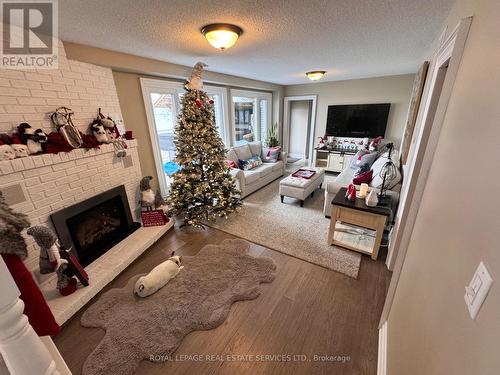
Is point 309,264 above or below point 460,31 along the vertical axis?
below

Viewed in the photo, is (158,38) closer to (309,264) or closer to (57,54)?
(57,54)

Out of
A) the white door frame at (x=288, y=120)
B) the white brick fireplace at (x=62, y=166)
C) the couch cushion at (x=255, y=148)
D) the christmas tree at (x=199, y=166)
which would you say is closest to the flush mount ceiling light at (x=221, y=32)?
the christmas tree at (x=199, y=166)

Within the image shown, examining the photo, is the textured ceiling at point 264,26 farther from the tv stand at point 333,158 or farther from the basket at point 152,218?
the tv stand at point 333,158

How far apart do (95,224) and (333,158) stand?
516 cm

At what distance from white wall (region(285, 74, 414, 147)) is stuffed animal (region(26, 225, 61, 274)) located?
238 inches

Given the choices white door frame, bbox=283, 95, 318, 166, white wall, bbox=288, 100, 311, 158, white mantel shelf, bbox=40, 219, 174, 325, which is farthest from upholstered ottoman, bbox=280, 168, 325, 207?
white wall, bbox=288, 100, 311, 158

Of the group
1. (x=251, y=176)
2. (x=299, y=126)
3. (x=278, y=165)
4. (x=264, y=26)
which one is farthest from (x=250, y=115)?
(x=264, y=26)

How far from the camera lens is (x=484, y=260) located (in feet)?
1.75

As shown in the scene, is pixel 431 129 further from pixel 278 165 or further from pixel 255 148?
pixel 255 148

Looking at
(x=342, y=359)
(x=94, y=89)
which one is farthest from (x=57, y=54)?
(x=342, y=359)

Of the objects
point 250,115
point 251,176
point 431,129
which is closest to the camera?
point 431,129

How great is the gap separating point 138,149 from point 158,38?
5.19 ft

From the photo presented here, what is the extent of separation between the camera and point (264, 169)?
4578 millimetres

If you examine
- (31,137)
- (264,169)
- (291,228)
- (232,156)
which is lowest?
(291,228)
